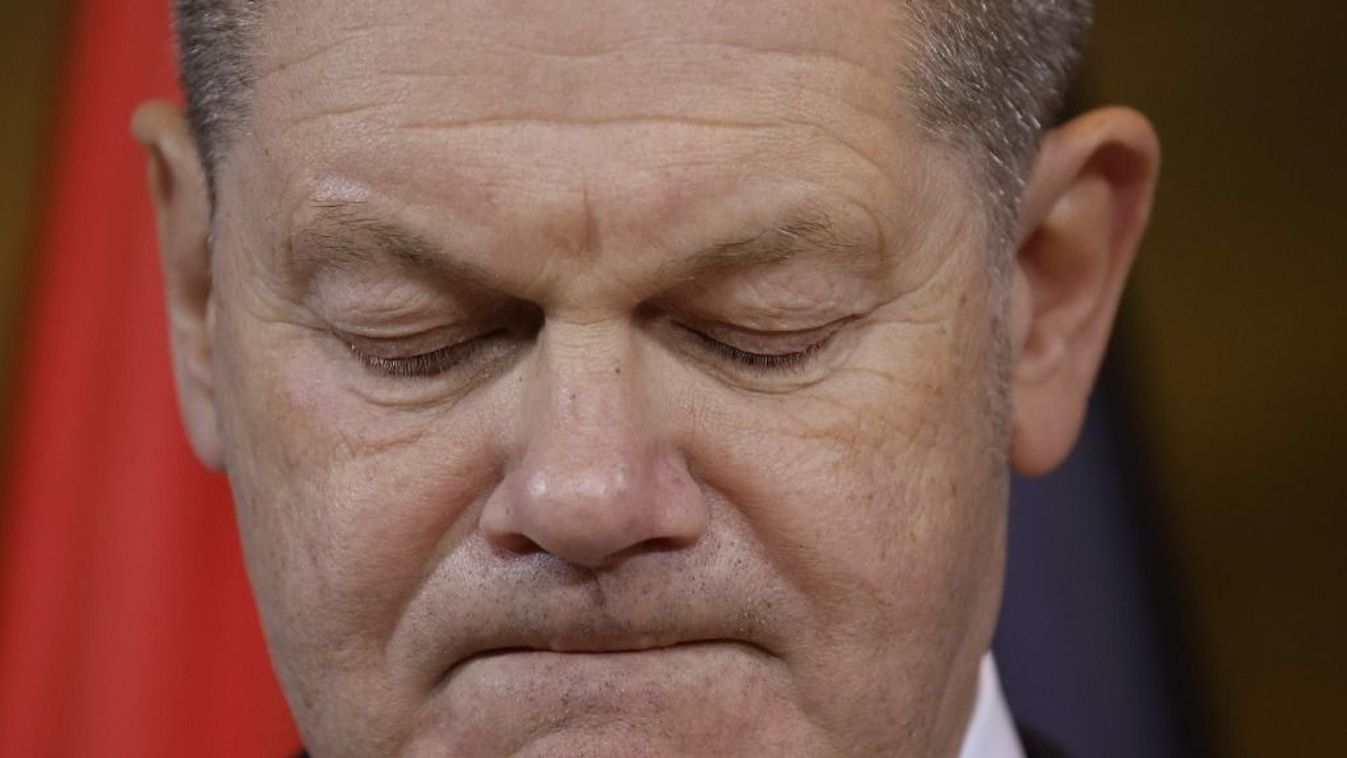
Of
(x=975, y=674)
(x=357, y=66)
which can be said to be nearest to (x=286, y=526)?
(x=357, y=66)

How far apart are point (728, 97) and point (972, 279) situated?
0.84ft

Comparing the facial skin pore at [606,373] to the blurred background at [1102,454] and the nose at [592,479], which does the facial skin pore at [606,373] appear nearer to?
the nose at [592,479]

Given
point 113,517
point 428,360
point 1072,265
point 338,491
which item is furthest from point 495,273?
point 113,517

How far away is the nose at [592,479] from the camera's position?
3.59 ft

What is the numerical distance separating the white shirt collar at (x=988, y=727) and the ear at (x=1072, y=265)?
0.68ft

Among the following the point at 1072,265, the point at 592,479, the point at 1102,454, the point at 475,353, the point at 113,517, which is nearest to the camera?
the point at 592,479

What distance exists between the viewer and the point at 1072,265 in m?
1.42

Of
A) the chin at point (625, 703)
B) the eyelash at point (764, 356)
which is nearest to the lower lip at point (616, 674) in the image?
the chin at point (625, 703)

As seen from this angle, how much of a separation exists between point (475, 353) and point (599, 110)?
196 mm

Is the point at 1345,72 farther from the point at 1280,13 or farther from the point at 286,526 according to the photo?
the point at 286,526

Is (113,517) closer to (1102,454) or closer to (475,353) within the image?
(475,353)

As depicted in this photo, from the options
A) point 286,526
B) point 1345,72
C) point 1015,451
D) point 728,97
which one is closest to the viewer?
point 728,97

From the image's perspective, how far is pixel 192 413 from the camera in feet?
4.81

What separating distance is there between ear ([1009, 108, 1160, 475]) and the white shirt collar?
208 millimetres
